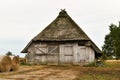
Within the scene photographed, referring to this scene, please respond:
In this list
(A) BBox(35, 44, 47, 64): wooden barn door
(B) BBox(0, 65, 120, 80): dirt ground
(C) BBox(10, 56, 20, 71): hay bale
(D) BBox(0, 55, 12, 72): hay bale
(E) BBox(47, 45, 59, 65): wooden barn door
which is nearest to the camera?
(B) BBox(0, 65, 120, 80): dirt ground

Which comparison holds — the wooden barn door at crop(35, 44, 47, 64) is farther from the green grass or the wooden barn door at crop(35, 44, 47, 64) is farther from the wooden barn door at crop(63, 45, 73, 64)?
the green grass

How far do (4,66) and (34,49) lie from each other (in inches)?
593

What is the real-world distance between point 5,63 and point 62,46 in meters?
14.5

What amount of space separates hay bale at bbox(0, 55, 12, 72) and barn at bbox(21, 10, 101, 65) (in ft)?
44.3

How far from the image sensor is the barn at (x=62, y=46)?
35188mm

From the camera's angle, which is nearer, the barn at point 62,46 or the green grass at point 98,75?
the green grass at point 98,75

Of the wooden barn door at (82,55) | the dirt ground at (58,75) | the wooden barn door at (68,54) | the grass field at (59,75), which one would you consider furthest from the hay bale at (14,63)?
the wooden barn door at (82,55)

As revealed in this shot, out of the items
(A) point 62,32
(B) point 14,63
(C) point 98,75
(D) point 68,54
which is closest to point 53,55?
(D) point 68,54

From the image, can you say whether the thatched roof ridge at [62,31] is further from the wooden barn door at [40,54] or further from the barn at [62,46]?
the wooden barn door at [40,54]

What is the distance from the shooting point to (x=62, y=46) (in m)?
35.5

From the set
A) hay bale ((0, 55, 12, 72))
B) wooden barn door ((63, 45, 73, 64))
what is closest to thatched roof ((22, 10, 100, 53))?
wooden barn door ((63, 45, 73, 64))

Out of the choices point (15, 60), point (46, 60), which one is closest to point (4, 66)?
point (15, 60)

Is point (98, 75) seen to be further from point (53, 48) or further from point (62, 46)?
point (53, 48)

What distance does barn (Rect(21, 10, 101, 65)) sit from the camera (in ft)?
115
